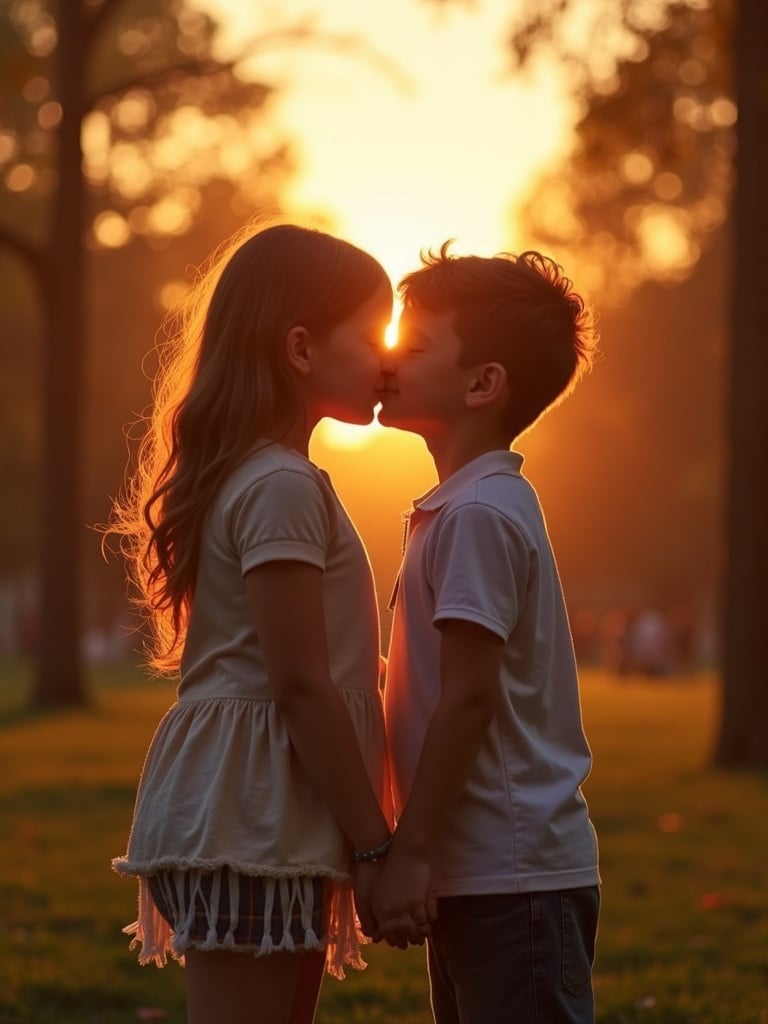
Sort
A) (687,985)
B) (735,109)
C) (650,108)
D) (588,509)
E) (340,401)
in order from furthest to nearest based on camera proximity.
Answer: (588,509)
(650,108)
(735,109)
(687,985)
(340,401)

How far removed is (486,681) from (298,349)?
2.54 feet

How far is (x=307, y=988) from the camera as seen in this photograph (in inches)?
137

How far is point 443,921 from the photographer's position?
10.5ft

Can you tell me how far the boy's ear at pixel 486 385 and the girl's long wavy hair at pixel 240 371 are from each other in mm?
282

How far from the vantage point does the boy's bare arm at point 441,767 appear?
3.02 meters

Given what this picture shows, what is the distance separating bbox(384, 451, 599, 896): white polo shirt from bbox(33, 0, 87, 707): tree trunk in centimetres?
1835

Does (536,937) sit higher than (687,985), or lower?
higher

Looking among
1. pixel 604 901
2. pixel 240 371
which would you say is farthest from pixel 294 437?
pixel 604 901

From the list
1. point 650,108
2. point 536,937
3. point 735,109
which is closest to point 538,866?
point 536,937

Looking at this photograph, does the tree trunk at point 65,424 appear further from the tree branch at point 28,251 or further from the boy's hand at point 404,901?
the boy's hand at point 404,901

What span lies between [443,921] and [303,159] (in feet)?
143

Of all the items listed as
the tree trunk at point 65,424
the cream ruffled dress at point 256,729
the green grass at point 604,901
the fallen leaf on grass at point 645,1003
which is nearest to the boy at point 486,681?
the cream ruffled dress at point 256,729

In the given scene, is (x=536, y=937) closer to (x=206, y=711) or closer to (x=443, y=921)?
(x=443, y=921)

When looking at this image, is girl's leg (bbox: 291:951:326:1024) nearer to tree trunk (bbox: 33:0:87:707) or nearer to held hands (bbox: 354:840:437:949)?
held hands (bbox: 354:840:437:949)
